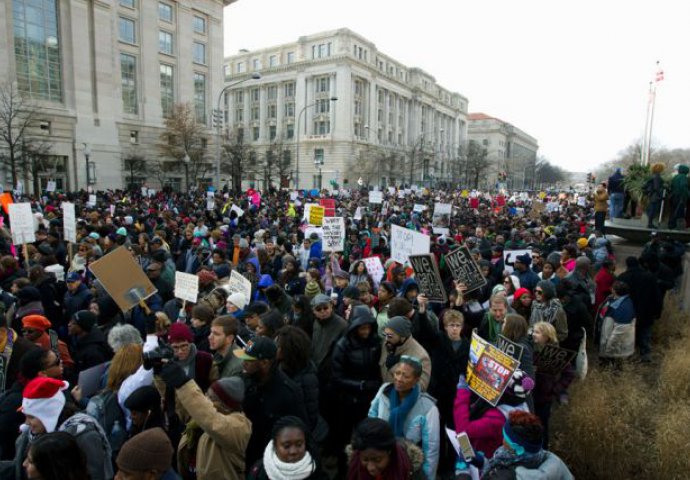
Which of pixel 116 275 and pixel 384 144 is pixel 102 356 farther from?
pixel 384 144

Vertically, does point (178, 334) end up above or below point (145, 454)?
above

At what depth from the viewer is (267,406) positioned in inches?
128

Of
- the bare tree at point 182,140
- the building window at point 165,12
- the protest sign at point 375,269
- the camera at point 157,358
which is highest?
the building window at point 165,12

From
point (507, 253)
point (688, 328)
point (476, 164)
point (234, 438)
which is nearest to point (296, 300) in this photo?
point (234, 438)

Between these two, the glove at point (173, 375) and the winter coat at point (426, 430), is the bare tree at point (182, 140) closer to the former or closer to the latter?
the glove at point (173, 375)

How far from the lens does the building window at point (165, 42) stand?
46719mm

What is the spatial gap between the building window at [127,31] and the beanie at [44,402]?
4902cm

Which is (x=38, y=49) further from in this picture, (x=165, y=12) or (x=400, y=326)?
(x=400, y=326)

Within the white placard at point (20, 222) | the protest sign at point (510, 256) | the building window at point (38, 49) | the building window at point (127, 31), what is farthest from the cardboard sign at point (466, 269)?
the building window at point (127, 31)

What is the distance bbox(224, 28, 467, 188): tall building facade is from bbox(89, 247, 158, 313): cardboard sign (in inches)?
2309

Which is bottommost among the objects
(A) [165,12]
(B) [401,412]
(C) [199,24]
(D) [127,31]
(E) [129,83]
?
(B) [401,412]

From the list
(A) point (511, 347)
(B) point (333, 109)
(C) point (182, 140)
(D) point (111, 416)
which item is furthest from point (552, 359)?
(B) point (333, 109)

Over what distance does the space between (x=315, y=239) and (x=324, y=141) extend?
68.9m

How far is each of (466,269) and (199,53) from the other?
174 ft
